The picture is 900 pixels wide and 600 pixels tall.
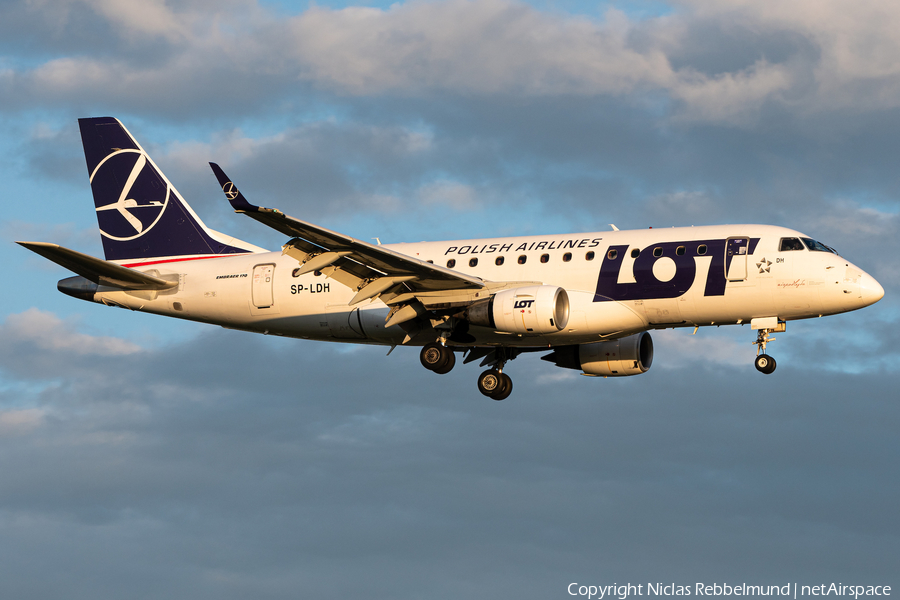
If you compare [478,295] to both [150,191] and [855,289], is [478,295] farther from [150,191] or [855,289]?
[150,191]

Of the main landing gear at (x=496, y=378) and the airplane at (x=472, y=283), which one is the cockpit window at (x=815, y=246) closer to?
the airplane at (x=472, y=283)

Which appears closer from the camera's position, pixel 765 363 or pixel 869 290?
pixel 869 290

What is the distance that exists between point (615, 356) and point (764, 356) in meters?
7.09

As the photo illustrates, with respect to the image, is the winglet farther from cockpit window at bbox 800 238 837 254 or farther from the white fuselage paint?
cockpit window at bbox 800 238 837 254

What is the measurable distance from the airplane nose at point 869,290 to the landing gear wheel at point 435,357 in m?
14.7

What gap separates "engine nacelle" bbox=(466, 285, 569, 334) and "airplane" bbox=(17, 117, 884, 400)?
0.05 meters

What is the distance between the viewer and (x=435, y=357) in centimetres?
3953

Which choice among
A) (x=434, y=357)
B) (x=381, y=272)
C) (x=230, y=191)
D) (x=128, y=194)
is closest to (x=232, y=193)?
(x=230, y=191)

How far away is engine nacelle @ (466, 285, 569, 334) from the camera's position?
120ft

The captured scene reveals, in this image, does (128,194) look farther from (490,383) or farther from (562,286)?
(562,286)

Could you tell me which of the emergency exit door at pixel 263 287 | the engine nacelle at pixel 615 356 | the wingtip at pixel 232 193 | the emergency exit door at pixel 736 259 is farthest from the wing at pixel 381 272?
the emergency exit door at pixel 736 259

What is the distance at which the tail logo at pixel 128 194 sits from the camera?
46156mm

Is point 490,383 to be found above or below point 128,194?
below

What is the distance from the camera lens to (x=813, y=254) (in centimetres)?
3691
